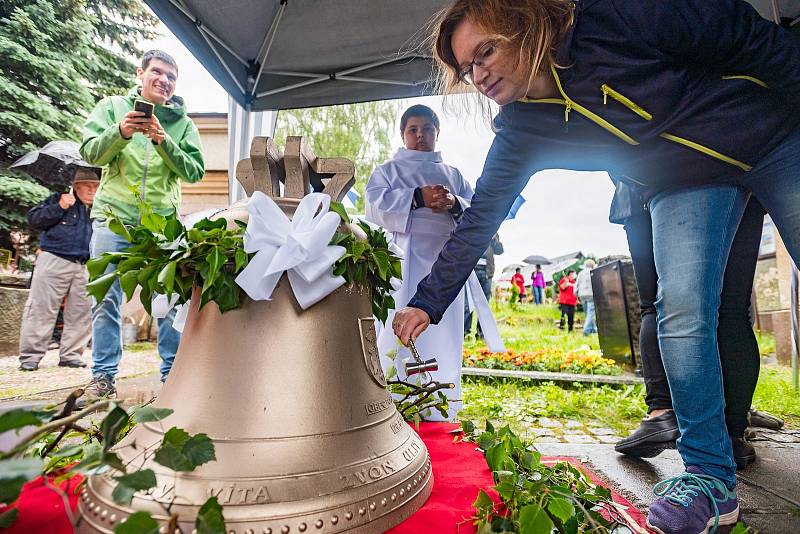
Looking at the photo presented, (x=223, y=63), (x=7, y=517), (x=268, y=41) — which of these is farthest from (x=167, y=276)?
(x=268, y=41)

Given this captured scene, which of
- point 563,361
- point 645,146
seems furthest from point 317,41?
point 563,361

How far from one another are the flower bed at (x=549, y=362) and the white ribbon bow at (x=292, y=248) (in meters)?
4.81

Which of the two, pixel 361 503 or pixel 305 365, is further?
pixel 305 365

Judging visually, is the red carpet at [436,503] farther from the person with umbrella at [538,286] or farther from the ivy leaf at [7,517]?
the person with umbrella at [538,286]


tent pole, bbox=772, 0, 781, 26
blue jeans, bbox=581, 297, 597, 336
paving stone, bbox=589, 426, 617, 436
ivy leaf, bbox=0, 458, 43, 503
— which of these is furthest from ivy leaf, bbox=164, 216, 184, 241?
blue jeans, bbox=581, 297, 597, 336

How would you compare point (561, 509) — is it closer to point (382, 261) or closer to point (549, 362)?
point (382, 261)

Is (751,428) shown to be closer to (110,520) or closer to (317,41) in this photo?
(110,520)

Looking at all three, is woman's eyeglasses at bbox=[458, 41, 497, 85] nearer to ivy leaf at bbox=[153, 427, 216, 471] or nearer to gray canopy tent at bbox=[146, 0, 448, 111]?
ivy leaf at bbox=[153, 427, 216, 471]

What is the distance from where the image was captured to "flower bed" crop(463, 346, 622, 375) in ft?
18.5

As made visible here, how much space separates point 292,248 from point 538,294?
883 inches

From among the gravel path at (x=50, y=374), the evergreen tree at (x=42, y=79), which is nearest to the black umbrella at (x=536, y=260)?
the evergreen tree at (x=42, y=79)

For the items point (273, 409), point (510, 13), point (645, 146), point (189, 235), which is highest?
point (510, 13)

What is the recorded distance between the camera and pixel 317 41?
14.1 feet

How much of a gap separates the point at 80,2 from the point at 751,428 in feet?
56.3
